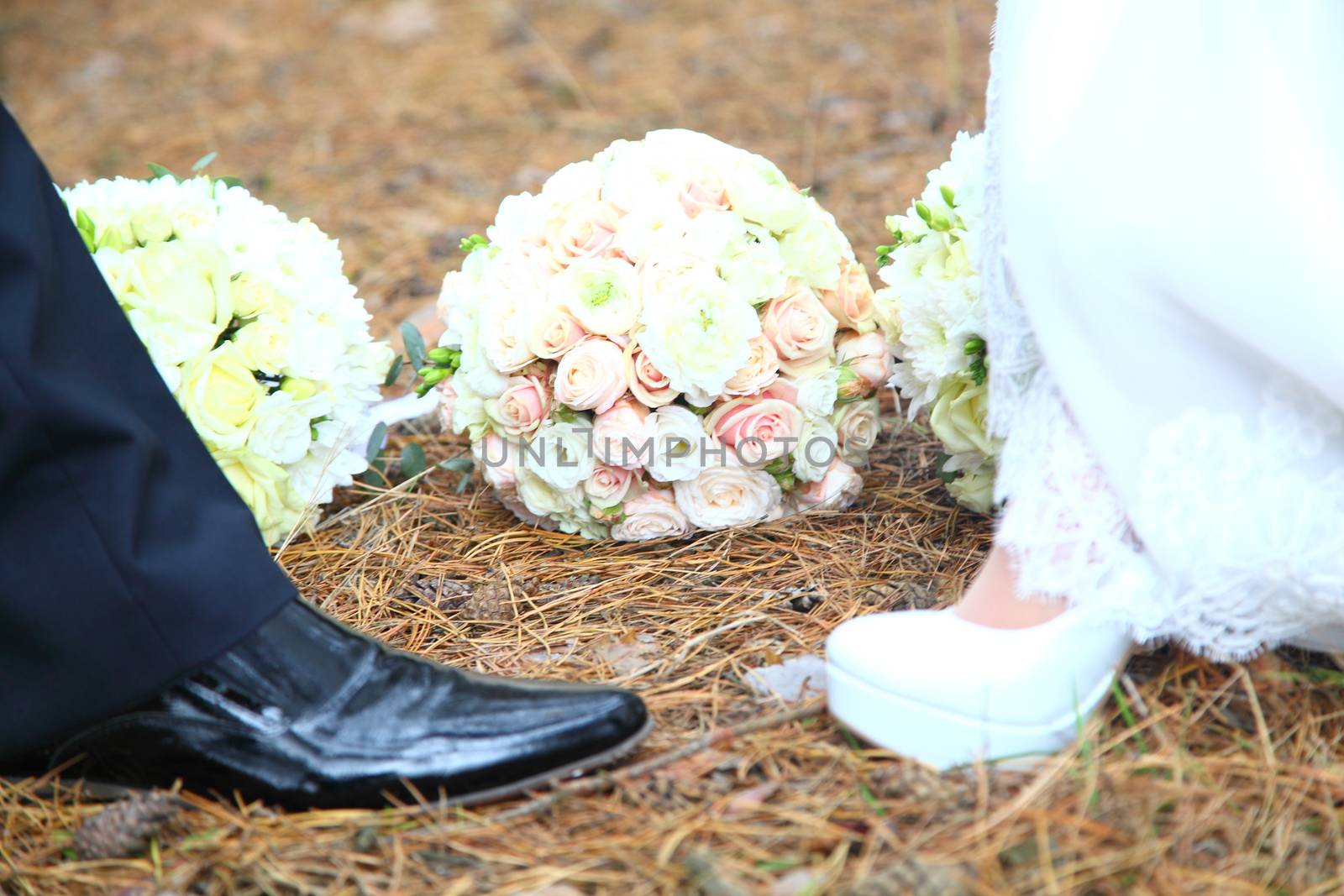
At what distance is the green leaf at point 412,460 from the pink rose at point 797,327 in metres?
0.67

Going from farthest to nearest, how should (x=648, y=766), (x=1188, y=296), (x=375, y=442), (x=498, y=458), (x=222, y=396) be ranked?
1. (x=375, y=442)
2. (x=498, y=458)
3. (x=222, y=396)
4. (x=648, y=766)
5. (x=1188, y=296)

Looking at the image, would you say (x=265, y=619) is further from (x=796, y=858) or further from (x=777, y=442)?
(x=777, y=442)

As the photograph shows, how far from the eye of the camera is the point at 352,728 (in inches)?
47.0

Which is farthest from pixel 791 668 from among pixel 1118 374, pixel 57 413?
pixel 57 413

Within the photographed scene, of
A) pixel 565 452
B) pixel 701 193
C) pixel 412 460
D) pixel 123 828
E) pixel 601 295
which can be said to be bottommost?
pixel 123 828

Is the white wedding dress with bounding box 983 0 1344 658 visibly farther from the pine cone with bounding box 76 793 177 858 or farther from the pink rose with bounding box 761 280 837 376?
the pine cone with bounding box 76 793 177 858

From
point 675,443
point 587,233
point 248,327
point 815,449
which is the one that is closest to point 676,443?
Result: point 675,443

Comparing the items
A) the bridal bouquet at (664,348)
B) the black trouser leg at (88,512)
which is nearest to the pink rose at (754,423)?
the bridal bouquet at (664,348)

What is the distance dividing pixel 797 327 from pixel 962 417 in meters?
0.26

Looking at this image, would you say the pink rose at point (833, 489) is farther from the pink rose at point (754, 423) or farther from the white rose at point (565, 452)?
the white rose at point (565, 452)

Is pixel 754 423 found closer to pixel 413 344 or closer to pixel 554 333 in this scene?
pixel 554 333

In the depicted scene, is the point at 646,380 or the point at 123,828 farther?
the point at 646,380

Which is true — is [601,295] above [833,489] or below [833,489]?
above

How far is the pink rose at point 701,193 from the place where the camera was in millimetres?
1660
